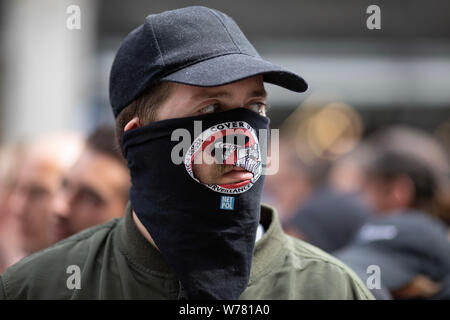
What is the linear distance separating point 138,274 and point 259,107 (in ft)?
2.25

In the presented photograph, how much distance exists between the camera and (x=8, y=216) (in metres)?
4.52

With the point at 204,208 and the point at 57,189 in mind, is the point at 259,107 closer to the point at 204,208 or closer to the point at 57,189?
the point at 204,208

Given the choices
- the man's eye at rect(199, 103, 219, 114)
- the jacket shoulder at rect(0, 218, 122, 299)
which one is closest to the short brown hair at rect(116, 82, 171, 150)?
the man's eye at rect(199, 103, 219, 114)

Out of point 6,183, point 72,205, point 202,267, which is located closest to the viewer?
point 202,267

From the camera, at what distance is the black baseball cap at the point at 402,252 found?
120 inches

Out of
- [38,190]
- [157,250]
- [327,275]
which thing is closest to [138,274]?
[157,250]

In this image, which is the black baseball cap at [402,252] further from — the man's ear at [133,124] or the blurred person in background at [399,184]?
the man's ear at [133,124]

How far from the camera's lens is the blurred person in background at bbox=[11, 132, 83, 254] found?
3.86 m

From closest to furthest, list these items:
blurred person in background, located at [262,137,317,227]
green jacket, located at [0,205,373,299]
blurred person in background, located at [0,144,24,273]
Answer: green jacket, located at [0,205,373,299], blurred person in background, located at [0,144,24,273], blurred person in background, located at [262,137,317,227]

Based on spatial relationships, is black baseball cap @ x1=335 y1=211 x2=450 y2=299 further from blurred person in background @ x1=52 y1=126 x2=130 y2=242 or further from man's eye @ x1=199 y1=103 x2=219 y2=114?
man's eye @ x1=199 y1=103 x2=219 y2=114

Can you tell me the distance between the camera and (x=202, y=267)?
200 cm

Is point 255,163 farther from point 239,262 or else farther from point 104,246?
point 104,246
